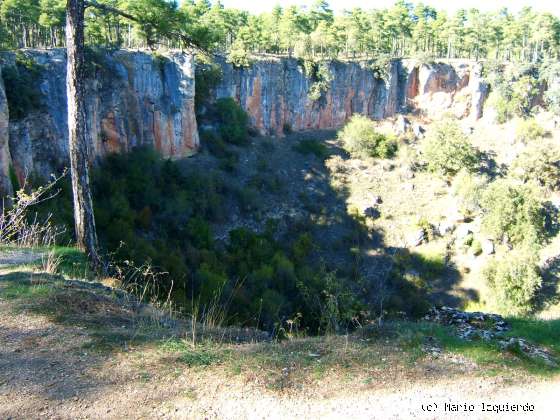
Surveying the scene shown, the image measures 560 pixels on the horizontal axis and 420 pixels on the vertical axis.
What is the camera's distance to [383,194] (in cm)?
2394

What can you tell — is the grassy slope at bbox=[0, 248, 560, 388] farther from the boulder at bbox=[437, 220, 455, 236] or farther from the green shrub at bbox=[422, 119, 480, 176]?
the green shrub at bbox=[422, 119, 480, 176]

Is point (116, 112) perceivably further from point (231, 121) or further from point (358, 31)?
point (358, 31)

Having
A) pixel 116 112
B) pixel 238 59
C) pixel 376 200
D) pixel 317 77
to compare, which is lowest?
pixel 376 200

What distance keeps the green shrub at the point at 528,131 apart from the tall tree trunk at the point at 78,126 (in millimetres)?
29371

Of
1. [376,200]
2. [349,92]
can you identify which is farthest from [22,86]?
[349,92]

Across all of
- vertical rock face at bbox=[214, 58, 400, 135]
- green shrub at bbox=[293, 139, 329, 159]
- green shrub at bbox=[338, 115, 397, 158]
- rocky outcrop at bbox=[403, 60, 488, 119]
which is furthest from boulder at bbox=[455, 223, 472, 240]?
rocky outcrop at bbox=[403, 60, 488, 119]

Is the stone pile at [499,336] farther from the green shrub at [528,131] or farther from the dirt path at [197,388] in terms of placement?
the green shrub at [528,131]

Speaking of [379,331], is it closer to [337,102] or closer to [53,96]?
[53,96]

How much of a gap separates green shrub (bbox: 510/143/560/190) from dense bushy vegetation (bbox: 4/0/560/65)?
1263cm

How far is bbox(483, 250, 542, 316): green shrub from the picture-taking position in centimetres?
1642

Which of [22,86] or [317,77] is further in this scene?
[317,77]

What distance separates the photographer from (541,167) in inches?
960

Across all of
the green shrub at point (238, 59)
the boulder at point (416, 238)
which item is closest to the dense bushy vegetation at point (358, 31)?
the green shrub at point (238, 59)

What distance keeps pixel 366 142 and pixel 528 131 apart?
10.7 meters
